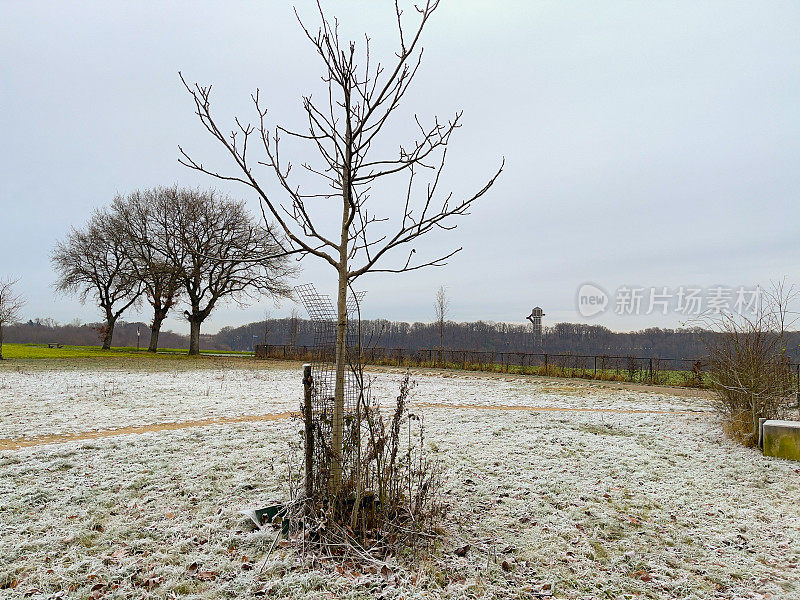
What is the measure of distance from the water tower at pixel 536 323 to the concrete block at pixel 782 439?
2042 cm

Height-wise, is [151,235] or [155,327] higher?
[151,235]

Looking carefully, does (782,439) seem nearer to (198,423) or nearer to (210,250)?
(198,423)

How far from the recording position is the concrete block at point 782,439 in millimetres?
6121

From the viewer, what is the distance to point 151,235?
87.7 feet

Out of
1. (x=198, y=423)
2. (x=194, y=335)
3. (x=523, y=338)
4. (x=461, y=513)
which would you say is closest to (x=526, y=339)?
(x=523, y=338)

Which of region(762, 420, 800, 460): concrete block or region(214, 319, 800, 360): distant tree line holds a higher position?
region(214, 319, 800, 360): distant tree line

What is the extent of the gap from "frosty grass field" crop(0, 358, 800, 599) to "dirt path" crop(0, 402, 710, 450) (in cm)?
14

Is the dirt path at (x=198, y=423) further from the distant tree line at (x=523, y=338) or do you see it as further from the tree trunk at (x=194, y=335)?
the tree trunk at (x=194, y=335)

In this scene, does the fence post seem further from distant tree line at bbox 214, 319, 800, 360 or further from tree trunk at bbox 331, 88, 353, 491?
distant tree line at bbox 214, 319, 800, 360

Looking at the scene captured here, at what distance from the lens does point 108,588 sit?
2.95 m

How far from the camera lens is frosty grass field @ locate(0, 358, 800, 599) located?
3.08 meters

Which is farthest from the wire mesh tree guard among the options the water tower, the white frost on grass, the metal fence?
the water tower

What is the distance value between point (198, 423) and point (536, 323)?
24583 millimetres

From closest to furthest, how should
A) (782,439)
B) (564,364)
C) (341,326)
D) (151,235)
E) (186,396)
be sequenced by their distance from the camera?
1. (341,326)
2. (782,439)
3. (186,396)
4. (564,364)
5. (151,235)
